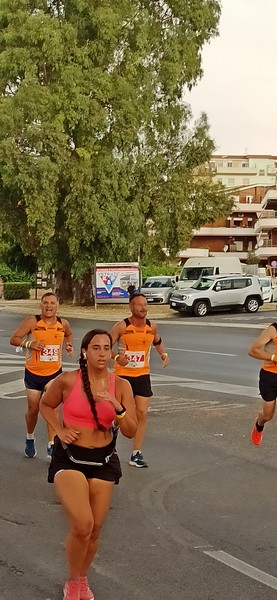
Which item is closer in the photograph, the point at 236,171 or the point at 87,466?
the point at 87,466

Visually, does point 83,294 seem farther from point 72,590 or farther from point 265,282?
point 72,590

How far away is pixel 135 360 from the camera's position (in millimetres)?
9023

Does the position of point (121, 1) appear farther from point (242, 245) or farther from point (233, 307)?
point (242, 245)

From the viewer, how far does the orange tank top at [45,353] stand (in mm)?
9219

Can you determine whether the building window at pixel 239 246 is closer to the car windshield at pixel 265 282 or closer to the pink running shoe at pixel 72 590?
the car windshield at pixel 265 282

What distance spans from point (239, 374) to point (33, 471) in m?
8.96

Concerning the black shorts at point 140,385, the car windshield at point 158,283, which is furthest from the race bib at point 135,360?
the car windshield at point 158,283

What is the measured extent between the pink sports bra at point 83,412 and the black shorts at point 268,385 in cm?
449

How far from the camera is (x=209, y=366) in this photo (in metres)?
18.7

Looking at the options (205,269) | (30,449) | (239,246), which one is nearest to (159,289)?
(205,269)

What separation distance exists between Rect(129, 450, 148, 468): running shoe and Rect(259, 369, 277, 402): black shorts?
4.57 feet

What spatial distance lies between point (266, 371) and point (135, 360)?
135cm

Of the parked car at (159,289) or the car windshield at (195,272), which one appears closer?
the parked car at (159,289)

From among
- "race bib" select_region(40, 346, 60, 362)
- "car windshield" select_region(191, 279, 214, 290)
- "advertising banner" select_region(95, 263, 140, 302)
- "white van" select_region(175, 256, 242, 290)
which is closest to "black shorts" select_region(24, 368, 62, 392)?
"race bib" select_region(40, 346, 60, 362)
